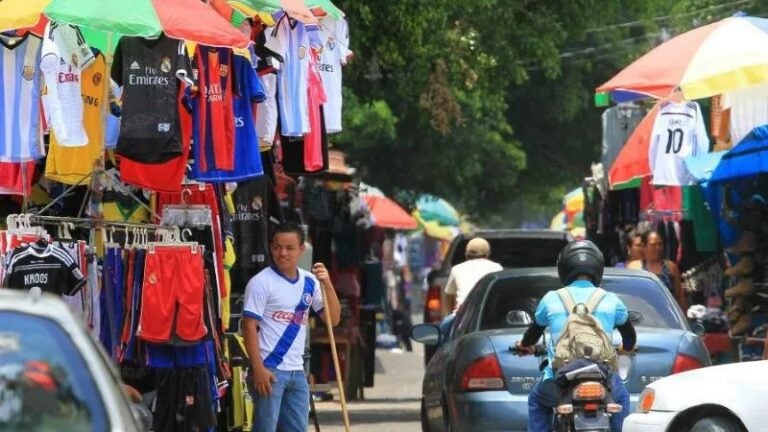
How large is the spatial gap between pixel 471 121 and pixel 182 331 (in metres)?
18.8

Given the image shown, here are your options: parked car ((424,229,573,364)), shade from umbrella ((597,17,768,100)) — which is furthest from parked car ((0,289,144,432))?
parked car ((424,229,573,364))

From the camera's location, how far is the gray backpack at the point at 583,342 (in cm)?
980

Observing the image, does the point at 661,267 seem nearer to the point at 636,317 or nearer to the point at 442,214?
the point at 636,317

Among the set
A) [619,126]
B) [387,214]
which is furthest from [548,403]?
[387,214]

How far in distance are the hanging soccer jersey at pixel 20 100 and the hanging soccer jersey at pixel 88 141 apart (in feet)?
0.49

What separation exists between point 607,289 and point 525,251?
10.0 metres

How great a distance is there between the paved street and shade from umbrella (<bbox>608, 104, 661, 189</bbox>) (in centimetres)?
337

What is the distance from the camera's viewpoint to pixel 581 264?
10.2m

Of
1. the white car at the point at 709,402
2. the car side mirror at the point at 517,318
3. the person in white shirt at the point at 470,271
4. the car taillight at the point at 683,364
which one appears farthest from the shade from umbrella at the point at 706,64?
the white car at the point at 709,402

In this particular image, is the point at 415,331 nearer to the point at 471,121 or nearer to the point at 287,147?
the point at 287,147

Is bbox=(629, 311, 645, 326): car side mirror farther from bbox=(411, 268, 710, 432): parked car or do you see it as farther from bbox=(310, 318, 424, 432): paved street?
bbox=(310, 318, 424, 432): paved street

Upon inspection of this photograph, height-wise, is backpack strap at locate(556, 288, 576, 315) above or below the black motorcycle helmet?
below

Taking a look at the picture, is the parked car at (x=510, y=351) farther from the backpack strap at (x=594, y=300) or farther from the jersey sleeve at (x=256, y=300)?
the jersey sleeve at (x=256, y=300)

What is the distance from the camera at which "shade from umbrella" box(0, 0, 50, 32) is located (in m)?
10.4
